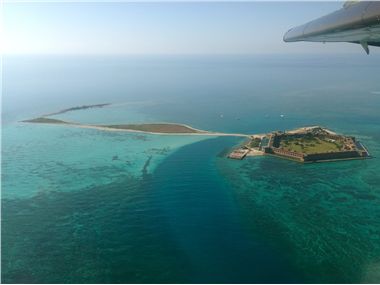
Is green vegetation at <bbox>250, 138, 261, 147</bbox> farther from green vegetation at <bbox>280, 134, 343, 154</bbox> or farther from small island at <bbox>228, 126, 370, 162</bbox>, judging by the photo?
green vegetation at <bbox>280, 134, 343, 154</bbox>

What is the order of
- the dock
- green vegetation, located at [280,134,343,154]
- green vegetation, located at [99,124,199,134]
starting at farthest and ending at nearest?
green vegetation, located at [99,124,199,134] < green vegetation, located at [280,134,343,154] < the dock

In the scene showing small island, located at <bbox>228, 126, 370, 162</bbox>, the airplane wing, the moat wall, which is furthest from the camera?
small island, located at <bbox>228, 126, 370, 162</bbox>

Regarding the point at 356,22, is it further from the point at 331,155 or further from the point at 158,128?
the point at 158,128

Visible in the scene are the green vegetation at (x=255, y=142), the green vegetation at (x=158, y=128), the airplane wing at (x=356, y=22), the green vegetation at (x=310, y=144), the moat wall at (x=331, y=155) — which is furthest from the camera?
the green vegetation at (x=158, y=128)

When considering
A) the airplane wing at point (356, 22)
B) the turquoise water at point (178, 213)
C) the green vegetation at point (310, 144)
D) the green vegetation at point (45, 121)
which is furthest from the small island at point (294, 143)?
the airplane wing at point (356, 22)

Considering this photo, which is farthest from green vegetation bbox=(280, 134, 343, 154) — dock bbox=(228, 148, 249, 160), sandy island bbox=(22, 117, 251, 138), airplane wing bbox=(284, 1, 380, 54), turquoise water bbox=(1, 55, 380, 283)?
airplane wing bbox=(284, 1, 380, 54)

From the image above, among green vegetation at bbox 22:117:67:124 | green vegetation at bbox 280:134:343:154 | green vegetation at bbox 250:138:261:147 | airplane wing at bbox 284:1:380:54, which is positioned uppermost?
airplane wing at bbox 284:1:380:54

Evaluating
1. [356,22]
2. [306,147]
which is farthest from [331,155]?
[356,22]

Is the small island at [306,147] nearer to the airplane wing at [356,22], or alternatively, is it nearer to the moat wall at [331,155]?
the moat wall at [331,155]

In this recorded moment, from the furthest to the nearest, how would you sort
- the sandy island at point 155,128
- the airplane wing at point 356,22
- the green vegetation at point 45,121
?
the green vegetation at point 45,121 → the sandy island at point 155,128 → the airplane wing at point 356,22
